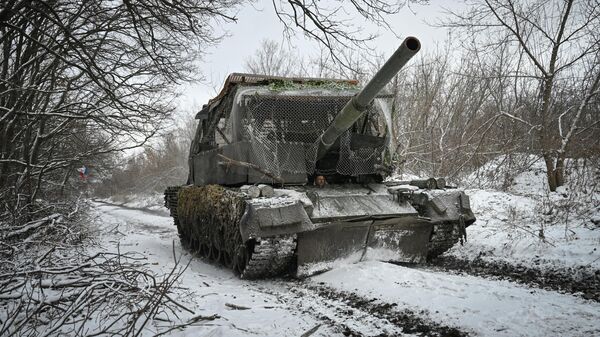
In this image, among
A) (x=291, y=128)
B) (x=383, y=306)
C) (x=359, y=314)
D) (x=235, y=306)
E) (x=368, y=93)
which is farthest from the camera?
(x=291, y=128)

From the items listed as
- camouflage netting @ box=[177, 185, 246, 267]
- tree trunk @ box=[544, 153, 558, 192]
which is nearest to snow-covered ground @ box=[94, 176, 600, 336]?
camouflage netting @ box=[177, 185, 246, 267]

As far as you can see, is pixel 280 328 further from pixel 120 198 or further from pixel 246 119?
pixel 120 198

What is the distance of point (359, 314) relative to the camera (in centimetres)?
381

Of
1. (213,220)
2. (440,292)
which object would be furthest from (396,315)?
(213,220)

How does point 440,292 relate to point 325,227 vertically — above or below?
below

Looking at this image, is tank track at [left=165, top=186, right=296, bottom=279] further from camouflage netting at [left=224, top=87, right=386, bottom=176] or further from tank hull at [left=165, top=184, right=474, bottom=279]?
camouflage netting at [left=224, top=87, right=386, bottom=176]

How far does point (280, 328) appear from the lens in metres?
3.47

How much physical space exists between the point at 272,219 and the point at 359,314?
1549 millimetres

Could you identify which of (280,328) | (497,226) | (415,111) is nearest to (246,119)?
(280,328)

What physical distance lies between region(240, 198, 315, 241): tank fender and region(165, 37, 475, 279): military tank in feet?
0.04

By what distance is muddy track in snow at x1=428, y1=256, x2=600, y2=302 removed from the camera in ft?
14.0

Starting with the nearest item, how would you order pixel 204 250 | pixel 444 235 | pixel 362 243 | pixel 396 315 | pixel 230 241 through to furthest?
pixel 396 315 < pixel 362 243 < pixel 230 241 < pixel 444 235 < pixel 204 250

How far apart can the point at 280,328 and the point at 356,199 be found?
2.61m

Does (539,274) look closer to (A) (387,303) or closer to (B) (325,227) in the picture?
(A) (387,303)
